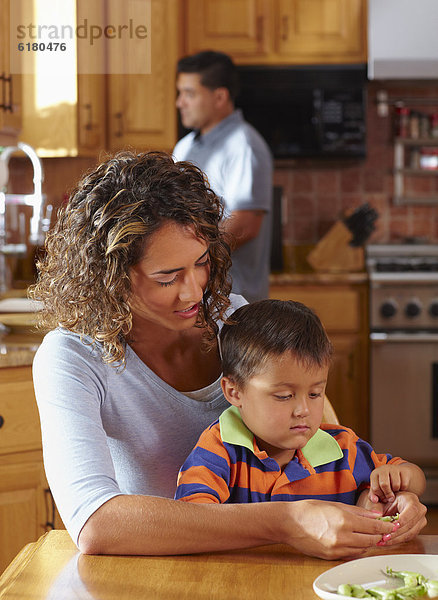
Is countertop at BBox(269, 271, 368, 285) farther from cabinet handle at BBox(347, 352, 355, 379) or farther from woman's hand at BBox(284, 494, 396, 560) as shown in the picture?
woman's hand at BBox(284, 494, 396, 560)

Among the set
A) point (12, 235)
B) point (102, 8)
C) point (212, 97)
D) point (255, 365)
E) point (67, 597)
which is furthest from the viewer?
point (12, 235)

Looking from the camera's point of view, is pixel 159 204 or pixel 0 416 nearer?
pixel 159 204

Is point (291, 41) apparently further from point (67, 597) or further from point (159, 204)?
point (67, 597)

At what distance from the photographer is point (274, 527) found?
1.00m

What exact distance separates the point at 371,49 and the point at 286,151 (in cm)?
60

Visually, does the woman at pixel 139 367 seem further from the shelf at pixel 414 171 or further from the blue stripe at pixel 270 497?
the shelf at pixel 414 171

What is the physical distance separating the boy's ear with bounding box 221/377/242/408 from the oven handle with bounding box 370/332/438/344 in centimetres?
221

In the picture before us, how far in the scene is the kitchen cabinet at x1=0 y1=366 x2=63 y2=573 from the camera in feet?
6.26

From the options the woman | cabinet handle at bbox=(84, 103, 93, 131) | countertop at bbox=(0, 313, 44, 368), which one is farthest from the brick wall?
the woman

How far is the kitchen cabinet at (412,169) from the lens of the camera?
396 cm

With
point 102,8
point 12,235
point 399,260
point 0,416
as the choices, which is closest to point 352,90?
point 399,260

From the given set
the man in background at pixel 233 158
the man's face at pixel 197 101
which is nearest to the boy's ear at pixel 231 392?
the man in background at pixel 233 158

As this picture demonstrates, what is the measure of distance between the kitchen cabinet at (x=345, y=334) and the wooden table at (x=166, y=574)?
2441 millimetres

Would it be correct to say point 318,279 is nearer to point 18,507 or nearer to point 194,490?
point 18,507
